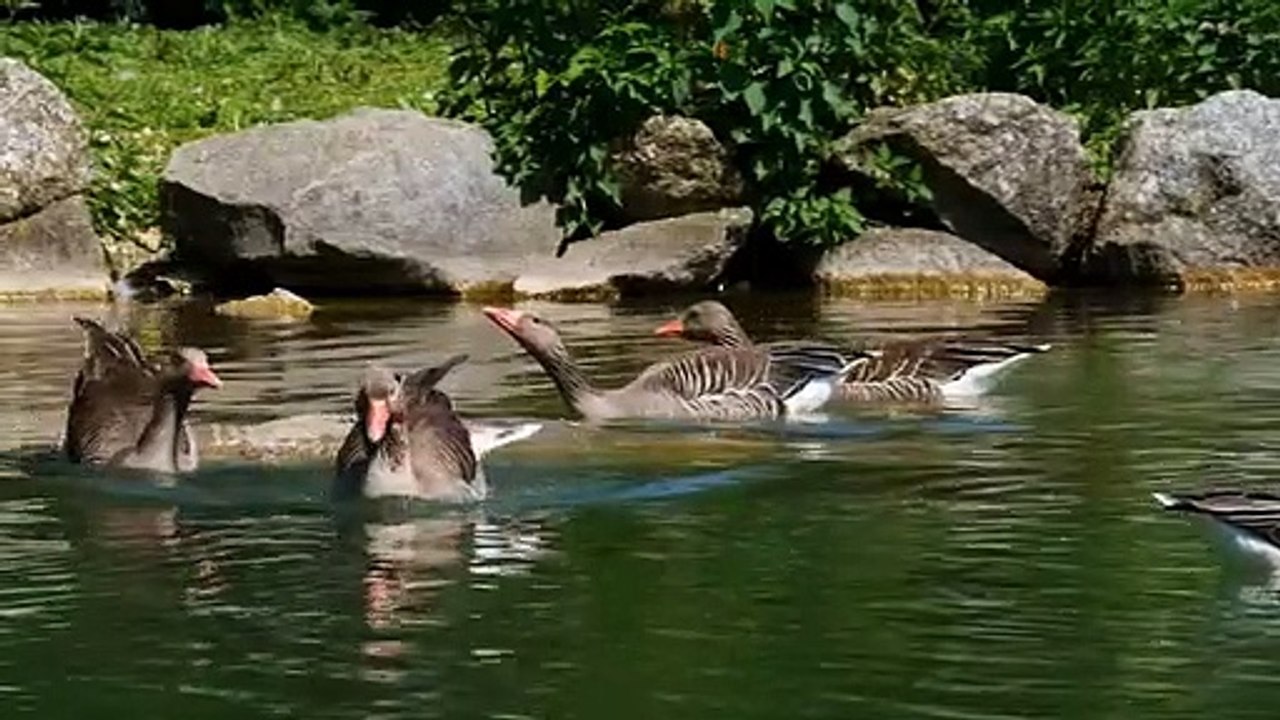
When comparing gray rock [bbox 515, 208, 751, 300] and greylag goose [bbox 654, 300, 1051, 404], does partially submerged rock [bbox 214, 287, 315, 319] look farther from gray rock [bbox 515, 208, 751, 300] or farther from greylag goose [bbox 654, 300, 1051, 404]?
greylag goose [bbox 654, 300, 1051, 404]

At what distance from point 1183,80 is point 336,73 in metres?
7.27

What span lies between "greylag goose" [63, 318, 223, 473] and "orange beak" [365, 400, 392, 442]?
1.25 m

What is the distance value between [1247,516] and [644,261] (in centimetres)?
1227

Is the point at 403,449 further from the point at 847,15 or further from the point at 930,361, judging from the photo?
the point at 847,15

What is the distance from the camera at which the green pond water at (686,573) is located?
792cm

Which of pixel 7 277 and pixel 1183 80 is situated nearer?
pixel 7 277

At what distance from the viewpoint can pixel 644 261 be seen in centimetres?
2111

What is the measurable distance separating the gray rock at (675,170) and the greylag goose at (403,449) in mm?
10528

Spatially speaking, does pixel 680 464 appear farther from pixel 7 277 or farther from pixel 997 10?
pixel 997 10

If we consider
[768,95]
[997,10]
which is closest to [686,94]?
[768,95]

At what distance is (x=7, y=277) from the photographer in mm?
21219

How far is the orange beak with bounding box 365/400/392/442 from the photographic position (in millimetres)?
10930

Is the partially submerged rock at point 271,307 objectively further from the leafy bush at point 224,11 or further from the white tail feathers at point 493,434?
the leafy bush at point 224,11

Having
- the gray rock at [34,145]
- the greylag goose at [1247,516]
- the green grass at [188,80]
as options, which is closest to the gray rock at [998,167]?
the green grass at [188,80]
